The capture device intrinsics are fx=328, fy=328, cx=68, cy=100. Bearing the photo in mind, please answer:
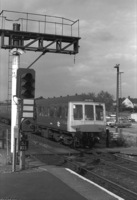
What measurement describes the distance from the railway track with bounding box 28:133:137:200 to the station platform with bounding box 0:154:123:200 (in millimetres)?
1195

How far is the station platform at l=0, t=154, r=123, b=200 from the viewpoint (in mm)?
A: 6855

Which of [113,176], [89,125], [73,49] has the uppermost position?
[73,49]

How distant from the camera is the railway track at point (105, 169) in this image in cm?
939

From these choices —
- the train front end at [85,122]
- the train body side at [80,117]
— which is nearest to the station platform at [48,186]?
the train front end at [85,122]

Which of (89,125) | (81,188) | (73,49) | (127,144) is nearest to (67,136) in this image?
(89,125)

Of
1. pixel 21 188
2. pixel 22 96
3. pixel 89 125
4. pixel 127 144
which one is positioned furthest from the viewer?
pixel 127 144

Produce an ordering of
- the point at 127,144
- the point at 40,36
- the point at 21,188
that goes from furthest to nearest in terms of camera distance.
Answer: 1. the point at 127,144
2. the point at 40,36
3. the point at 21,188

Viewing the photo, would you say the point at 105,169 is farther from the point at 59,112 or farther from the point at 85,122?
the point at 59,112

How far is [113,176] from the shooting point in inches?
451

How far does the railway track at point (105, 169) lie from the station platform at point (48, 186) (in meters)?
1.20

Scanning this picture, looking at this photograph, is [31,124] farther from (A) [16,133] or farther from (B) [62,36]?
(B) [62,36]

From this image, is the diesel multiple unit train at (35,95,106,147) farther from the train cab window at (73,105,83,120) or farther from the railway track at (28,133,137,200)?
the railway track at (28,133,137,200)

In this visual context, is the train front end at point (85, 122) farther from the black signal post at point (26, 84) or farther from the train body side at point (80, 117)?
the black signal post at point (26, 84)

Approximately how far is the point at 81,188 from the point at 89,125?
10.8 metres
